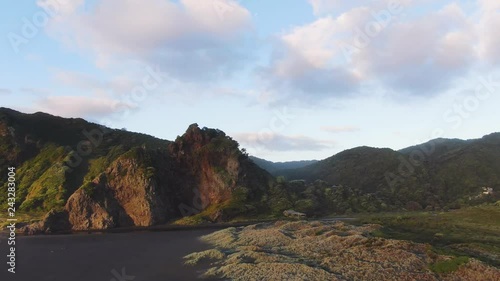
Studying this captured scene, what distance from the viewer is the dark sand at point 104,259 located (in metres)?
50.1

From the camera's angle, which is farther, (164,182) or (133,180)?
(164,182)

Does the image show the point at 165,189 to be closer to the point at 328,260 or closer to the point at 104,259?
the point at 104,259

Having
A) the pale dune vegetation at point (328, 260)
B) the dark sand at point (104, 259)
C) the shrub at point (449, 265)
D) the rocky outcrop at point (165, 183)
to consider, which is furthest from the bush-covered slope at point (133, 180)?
the shrub at point (449, 265)

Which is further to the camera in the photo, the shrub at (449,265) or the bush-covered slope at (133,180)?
the bush-covered slope at (133,180)

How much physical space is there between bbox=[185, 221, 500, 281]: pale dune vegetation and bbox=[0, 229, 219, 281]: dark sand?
477 centimetres

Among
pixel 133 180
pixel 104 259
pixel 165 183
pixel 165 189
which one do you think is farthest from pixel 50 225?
pixel 104 259

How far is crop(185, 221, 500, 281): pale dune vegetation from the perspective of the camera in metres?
42.9

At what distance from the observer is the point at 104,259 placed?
61250 millimetres

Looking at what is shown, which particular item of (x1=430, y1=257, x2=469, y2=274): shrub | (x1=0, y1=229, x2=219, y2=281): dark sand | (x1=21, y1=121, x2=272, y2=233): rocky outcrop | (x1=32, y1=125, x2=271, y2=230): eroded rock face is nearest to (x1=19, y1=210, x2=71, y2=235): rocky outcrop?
(x1=21, y1=121, x2=272, y2=233): rocky outcrop

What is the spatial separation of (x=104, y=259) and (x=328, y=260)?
3621cm

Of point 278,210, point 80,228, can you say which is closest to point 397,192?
point 278,210

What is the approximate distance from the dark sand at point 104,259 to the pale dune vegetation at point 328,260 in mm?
4772

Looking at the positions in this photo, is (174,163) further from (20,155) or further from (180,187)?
(20,155)

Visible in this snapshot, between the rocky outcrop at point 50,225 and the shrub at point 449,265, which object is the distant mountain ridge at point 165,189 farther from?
the shrub at point 449,265
